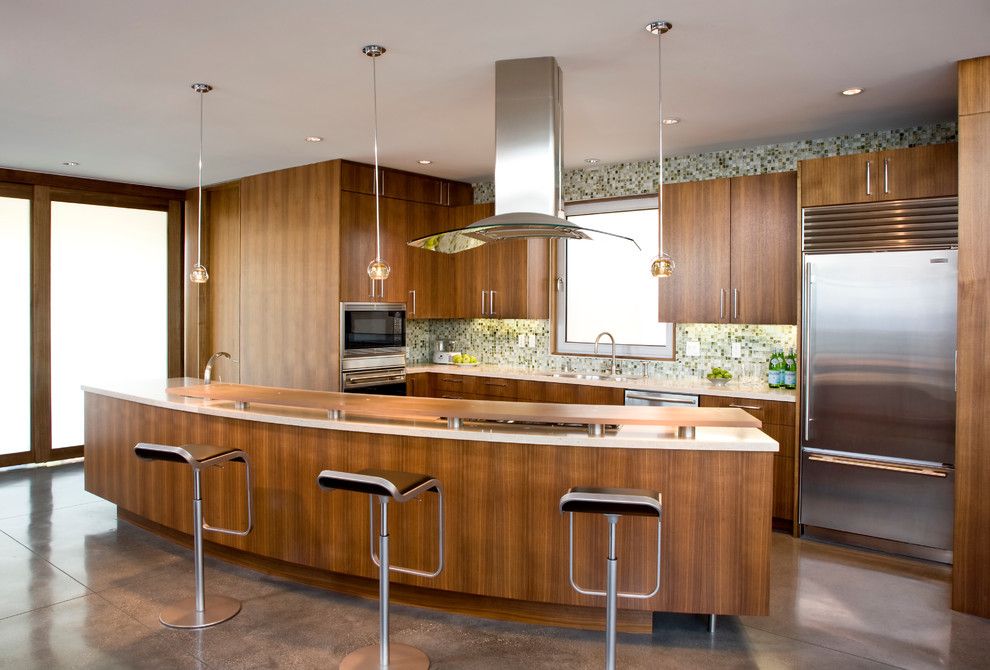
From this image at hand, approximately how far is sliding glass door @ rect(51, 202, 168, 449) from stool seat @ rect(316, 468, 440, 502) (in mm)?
4600

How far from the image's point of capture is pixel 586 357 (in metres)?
6.32

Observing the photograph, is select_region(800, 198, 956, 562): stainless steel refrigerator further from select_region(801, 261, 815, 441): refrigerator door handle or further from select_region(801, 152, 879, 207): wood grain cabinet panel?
select_region(801, 152, 879, 207): wood grain cabinet panel

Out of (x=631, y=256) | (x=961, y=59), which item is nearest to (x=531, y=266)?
(x=631, y=256)

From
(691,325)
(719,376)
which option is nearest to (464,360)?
(691,325)

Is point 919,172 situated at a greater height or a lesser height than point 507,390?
greater

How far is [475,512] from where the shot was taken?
3.31 meters

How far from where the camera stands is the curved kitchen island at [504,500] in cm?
306

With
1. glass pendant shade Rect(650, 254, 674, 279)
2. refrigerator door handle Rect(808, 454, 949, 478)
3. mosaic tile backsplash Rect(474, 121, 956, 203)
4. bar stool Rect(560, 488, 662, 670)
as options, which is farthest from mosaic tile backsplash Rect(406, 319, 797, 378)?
bar stool Rect(560, 488, 662, 670)

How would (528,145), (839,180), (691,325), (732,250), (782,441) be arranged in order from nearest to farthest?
(528,145) → (839,180) → (782,441) → (732,250) → (691,325)

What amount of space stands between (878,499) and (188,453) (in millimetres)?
4064

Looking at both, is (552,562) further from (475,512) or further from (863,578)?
(863,578)

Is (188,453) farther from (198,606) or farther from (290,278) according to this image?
(290,278)

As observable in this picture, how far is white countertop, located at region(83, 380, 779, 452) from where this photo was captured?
3.04m

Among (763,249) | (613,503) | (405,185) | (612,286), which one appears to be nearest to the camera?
(613,503)
